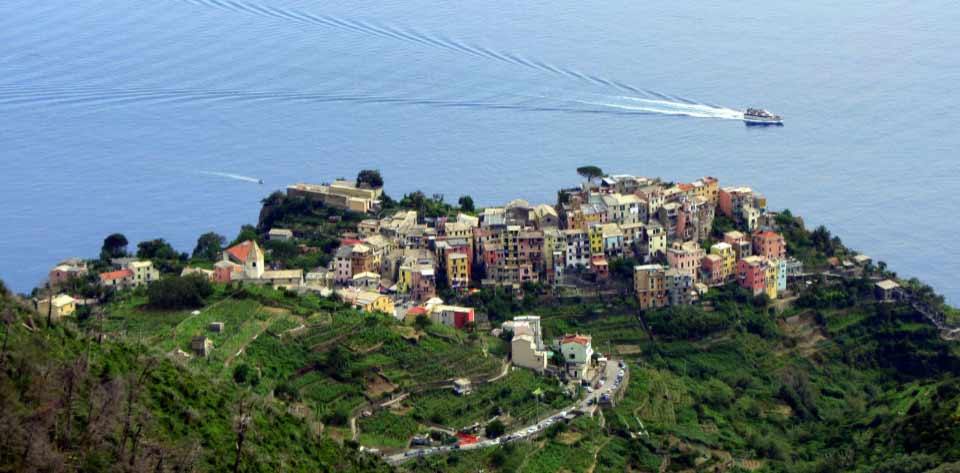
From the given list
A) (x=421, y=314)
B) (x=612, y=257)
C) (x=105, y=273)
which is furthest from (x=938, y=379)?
(x=105, y=273)

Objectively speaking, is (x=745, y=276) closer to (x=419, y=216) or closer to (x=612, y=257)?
(x=612, y=257)

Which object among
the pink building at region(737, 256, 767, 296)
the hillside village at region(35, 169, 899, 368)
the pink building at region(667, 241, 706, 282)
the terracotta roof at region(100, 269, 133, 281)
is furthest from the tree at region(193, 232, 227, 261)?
the pink building at region(737, 256, 767, 296)

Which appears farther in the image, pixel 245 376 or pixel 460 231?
pixel 460 231

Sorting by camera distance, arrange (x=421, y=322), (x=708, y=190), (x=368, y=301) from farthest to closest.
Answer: (x=708, y=190) → (x=368, y=301) → (x=421, y=322)

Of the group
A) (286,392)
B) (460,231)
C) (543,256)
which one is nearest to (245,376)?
(286,392)

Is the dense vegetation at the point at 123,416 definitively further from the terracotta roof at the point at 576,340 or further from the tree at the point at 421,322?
the terracotta roof at the point at 576,340

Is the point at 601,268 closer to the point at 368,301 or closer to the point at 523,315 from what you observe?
the point at 523,315

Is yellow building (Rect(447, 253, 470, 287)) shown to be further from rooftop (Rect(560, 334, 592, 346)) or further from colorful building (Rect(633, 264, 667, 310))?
rooftop (Rect(560, 334, 592, 346))
